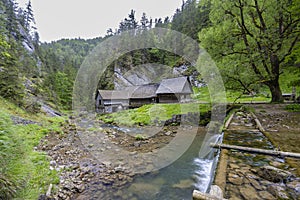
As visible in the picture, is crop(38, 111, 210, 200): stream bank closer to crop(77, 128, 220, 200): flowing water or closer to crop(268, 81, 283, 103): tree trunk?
crop(77, 128, 220, 200): flowing water

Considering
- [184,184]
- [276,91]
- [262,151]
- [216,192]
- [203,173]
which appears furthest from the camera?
[276,91]

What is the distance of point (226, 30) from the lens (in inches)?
446

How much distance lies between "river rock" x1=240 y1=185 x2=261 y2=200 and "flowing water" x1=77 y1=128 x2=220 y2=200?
1962mm

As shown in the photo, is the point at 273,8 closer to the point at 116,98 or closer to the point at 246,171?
the point at 246,171

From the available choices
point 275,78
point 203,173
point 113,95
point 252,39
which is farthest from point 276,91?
point 113,95

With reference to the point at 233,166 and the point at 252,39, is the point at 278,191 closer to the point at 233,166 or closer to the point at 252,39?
the point at 233,166

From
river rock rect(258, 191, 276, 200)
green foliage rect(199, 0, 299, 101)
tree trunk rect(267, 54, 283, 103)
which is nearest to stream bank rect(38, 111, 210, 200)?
river rock rect(258, 191, 276, 200)

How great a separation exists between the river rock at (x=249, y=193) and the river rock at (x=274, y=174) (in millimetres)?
541

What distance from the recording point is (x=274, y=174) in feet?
9.38

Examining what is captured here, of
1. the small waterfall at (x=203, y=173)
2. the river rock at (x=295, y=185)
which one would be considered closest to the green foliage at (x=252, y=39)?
the small waterfall at (x=203, y=173)

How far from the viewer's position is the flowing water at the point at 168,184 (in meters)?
4.50

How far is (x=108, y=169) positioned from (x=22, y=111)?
38.0 ft

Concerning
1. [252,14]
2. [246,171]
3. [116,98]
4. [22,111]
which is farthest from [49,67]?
[246,171]

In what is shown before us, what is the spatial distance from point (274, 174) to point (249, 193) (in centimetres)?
83
